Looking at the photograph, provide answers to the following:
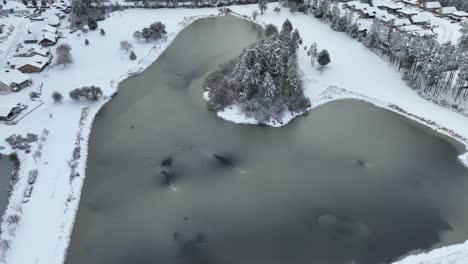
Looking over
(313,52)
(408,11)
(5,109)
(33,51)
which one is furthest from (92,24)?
(408,11)

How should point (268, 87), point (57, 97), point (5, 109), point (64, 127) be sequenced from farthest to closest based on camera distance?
point (57, 97) → point (268, 87) → point (5, 109) → point (64, 127)

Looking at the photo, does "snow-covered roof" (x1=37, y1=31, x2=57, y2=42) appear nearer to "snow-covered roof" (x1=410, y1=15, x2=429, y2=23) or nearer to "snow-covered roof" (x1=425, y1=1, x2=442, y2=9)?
"snow-covered roof" (x1=410, y1=15, x2=429, y2=23)

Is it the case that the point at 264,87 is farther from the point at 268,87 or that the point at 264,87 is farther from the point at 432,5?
the point at 432,5

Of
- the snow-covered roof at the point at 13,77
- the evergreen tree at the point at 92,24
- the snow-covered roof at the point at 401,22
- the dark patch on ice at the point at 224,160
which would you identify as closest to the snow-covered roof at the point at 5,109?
the snow-covered roof at the point at 13,77

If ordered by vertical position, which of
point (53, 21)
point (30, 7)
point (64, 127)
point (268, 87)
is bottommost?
point (64, 127)

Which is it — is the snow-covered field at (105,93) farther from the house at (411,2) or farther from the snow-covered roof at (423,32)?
the house at (411,2)

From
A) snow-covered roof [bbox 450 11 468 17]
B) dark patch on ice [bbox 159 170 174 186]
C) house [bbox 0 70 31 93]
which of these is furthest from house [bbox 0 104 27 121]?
snow-covered roof [bbox 450 11 468 17]

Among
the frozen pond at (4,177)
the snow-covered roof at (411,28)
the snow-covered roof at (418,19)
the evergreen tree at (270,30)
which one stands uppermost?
the snow-covered roof at (418,19)

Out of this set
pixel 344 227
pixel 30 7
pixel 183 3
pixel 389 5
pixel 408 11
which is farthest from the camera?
pixel 183 3
